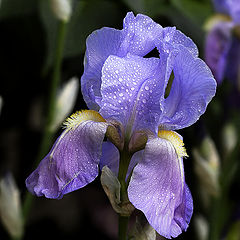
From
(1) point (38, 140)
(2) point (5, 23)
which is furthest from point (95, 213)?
(2) point (5, 23)

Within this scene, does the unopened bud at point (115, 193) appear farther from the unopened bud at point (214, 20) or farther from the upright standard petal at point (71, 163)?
the unopened bud at point (214, 20)

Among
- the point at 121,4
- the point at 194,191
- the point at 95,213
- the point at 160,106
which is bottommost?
the point at 95,213

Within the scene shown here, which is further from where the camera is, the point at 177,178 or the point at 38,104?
the point at 38,104

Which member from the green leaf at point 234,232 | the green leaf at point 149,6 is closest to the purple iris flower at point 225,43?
the green leaf at point 149,6

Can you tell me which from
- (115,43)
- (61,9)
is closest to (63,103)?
(61,9)

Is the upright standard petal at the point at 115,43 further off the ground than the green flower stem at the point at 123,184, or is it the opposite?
the upright standard petal at the point at 115,43

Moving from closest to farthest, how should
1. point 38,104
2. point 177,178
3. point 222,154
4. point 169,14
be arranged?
point 177,178 < point 169,14 < point 222,154 < point 38,104

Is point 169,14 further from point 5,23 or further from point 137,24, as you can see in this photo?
point 137,24

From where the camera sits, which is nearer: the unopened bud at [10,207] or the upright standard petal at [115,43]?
the upright standard petal at [115,43]
